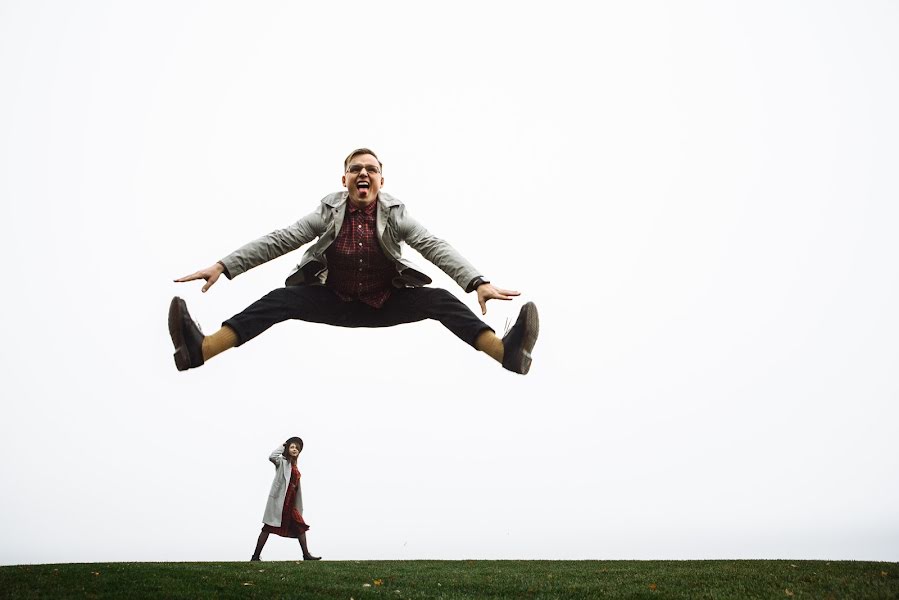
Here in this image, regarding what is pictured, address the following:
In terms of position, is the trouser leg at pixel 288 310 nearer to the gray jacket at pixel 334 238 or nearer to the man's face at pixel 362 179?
the gray jacket at pixel 334 238

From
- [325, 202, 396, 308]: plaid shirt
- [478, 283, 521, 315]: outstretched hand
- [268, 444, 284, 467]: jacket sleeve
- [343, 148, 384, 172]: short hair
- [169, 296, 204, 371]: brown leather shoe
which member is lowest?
[268, 444, 284, 467]: jacket sleeve

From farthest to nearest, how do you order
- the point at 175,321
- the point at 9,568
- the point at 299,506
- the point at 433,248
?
the point at 299,506 < the point at 9,568 < the point at 433,248 < the point at 175,321

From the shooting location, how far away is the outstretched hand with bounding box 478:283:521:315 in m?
4.86

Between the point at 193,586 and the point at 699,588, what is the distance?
445cm

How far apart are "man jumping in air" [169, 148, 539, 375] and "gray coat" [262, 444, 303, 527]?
5427 mm

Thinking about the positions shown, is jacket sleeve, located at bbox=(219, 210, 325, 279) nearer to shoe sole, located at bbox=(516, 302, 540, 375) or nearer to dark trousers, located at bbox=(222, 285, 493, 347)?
dark trousers, located at bbox=(222, 285, 493, 347)

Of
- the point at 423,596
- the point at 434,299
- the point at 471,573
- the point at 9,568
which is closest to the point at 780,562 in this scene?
the point at 471,573

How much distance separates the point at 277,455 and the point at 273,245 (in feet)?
19.5

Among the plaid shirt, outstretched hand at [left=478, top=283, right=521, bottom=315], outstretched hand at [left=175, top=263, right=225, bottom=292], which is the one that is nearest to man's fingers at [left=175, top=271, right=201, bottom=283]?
outstretched hand at [left=175, top=263, right=225, bottom=292]

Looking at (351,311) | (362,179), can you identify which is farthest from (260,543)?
(362,179)

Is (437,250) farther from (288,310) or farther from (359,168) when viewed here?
(288,310)

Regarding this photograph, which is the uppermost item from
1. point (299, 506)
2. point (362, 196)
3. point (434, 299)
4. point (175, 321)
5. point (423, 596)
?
point (362, 196)

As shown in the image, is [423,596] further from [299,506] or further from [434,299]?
[299,506]

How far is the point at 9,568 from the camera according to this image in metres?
7.50
